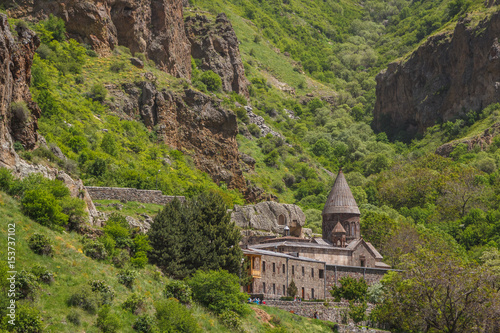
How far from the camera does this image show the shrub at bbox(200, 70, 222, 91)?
11206 cm

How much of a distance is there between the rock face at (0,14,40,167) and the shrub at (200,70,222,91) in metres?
60.5

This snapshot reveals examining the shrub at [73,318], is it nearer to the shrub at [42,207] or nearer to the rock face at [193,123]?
the shrub at [42,207]

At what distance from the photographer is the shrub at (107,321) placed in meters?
35.6

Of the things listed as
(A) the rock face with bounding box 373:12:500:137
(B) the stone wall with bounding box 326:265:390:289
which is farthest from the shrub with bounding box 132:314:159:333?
(A) the rock face with bounding box 373:12:500:137

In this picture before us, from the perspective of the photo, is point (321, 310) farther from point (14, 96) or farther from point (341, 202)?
point (14, 96)

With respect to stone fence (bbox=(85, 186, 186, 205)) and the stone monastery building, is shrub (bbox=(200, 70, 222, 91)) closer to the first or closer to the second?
the stone monastery building

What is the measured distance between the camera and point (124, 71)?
87250 millimetres

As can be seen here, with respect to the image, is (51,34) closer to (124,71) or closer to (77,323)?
(124,71)

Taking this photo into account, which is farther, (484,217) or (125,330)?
(484,217)

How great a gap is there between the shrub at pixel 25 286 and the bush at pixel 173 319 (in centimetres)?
809

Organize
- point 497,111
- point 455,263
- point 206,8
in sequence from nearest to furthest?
point 455,263, point 497,111, point 206,8

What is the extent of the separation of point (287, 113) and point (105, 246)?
4127 inches

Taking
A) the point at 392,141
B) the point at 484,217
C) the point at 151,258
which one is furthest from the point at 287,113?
the point at 151,258

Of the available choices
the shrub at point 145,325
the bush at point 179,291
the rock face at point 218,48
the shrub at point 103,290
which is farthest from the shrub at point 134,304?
the rock face at point 218,48
